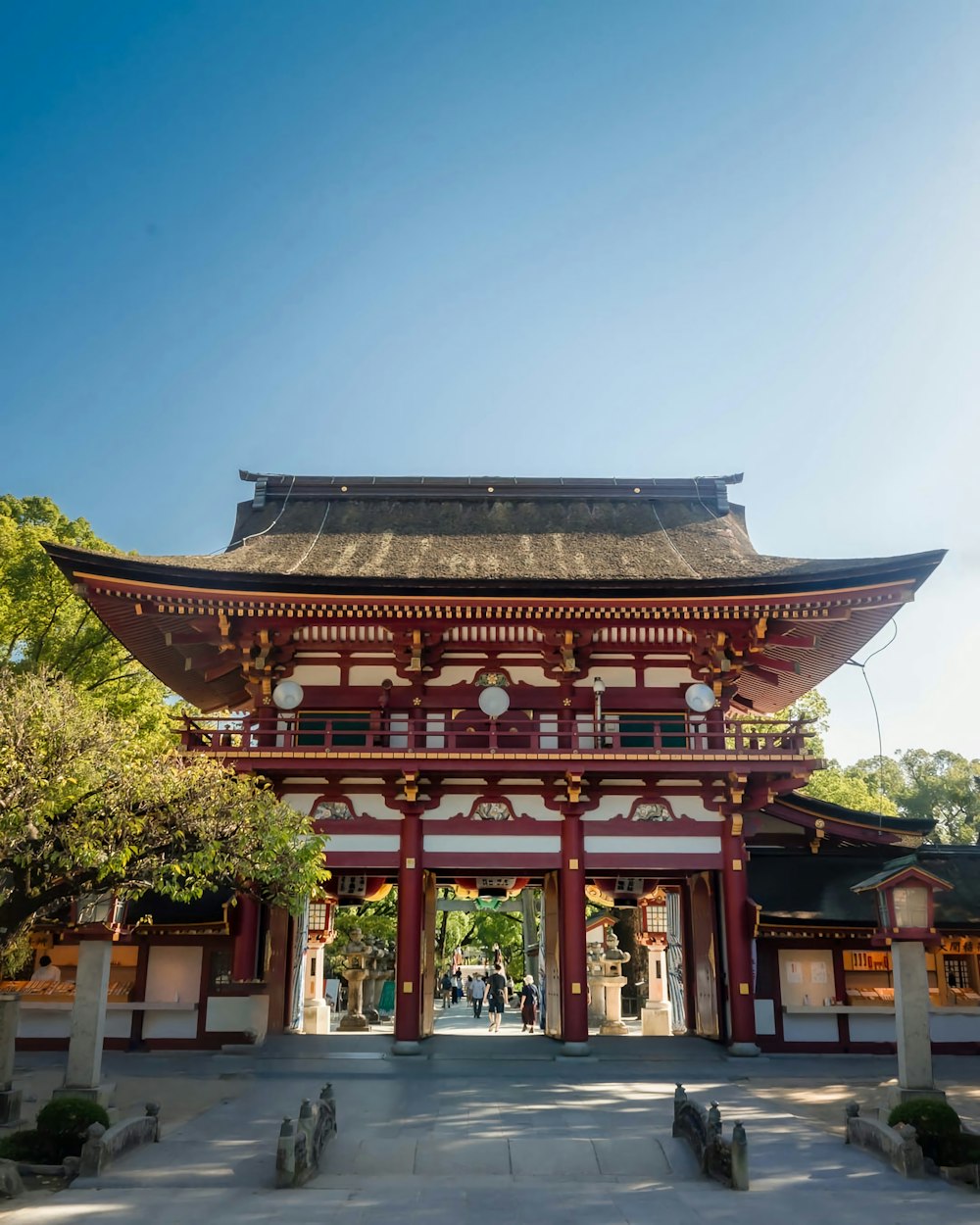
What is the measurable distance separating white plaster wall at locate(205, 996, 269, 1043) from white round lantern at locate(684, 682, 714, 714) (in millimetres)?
11205

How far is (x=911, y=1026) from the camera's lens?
13164mm

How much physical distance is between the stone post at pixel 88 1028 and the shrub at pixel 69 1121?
71 centimetres

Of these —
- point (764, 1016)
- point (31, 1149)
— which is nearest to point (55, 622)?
point (31, 1149)

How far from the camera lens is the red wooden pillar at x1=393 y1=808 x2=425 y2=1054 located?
19.4 metres

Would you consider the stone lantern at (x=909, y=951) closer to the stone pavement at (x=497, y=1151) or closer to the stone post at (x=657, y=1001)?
the stone pavement at (x=497, y=1151)

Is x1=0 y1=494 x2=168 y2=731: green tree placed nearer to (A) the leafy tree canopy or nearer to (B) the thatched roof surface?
(B) the thatched roof surface

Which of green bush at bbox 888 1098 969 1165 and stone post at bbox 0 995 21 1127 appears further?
stone post at bbox 0 995 21 1127

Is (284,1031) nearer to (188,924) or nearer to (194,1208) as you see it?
(188,924)

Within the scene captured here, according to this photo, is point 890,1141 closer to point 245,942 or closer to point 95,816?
point 95,816

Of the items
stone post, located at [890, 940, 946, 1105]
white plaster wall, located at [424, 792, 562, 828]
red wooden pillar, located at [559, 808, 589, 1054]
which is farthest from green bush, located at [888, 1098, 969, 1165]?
white plaster wall, located at [424, 792, 562, 828]

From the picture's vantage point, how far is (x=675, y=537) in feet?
84.3

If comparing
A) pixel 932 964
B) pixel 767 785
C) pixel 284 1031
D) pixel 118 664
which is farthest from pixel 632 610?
pixel 118 664

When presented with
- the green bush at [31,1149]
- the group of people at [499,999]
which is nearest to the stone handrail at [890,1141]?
the green bush at [31,1149]

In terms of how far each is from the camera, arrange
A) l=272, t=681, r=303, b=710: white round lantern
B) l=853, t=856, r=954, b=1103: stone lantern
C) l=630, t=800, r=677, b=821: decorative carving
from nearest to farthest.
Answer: l=853, t=856, r=954, b=1103: stone lantern
l=630, t=800, r=677, b=821: decorative carving
l=272, t=681, r=303, b=710: white round lantern
